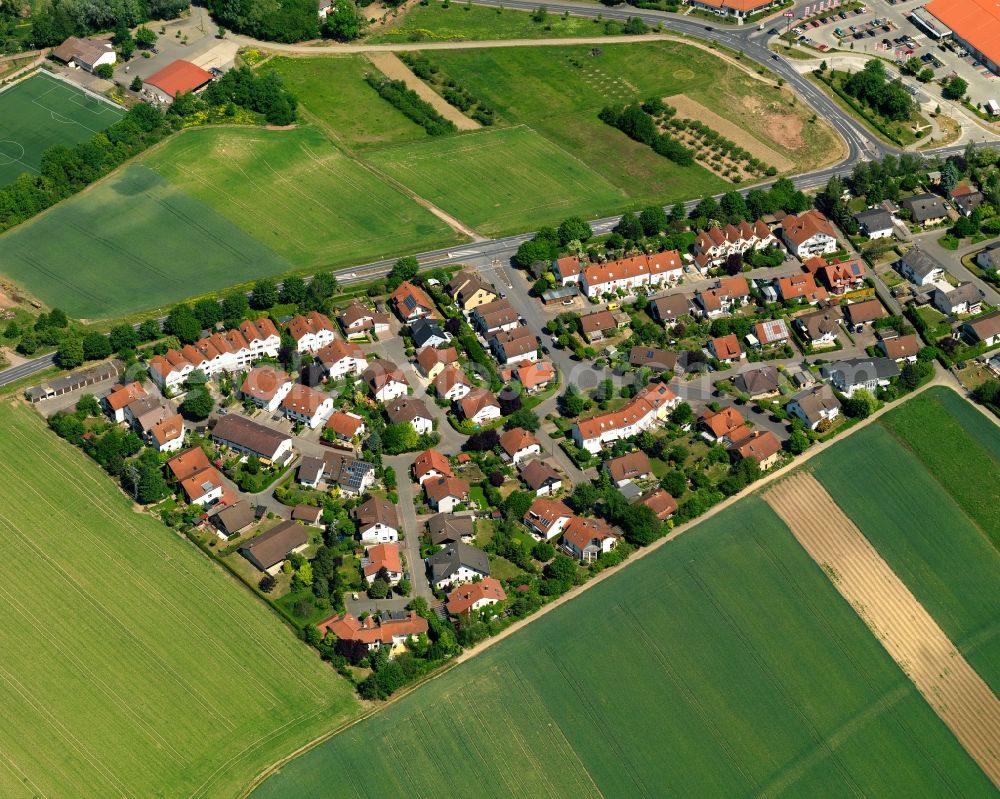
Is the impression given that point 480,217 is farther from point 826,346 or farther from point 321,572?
point 321,572

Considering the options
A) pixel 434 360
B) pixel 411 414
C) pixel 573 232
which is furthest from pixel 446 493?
pixel 573 232

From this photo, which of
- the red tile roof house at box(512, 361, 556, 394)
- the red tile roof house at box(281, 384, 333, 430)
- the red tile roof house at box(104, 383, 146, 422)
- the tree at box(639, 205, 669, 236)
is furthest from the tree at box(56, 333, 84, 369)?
the tree at box(639, 205, 669, 236)

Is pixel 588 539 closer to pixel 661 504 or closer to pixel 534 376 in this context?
pixel 661 504

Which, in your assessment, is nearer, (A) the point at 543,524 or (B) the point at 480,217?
(A) the point at 543,524

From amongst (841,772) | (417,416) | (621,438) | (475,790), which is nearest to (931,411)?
(621,438)

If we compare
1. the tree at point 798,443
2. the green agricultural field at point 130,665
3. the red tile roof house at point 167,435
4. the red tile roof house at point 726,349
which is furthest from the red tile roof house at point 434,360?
the tree at point 798,443

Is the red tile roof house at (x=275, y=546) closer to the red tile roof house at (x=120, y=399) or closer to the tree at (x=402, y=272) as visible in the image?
the red tile roof house at (x=120, y=399)
